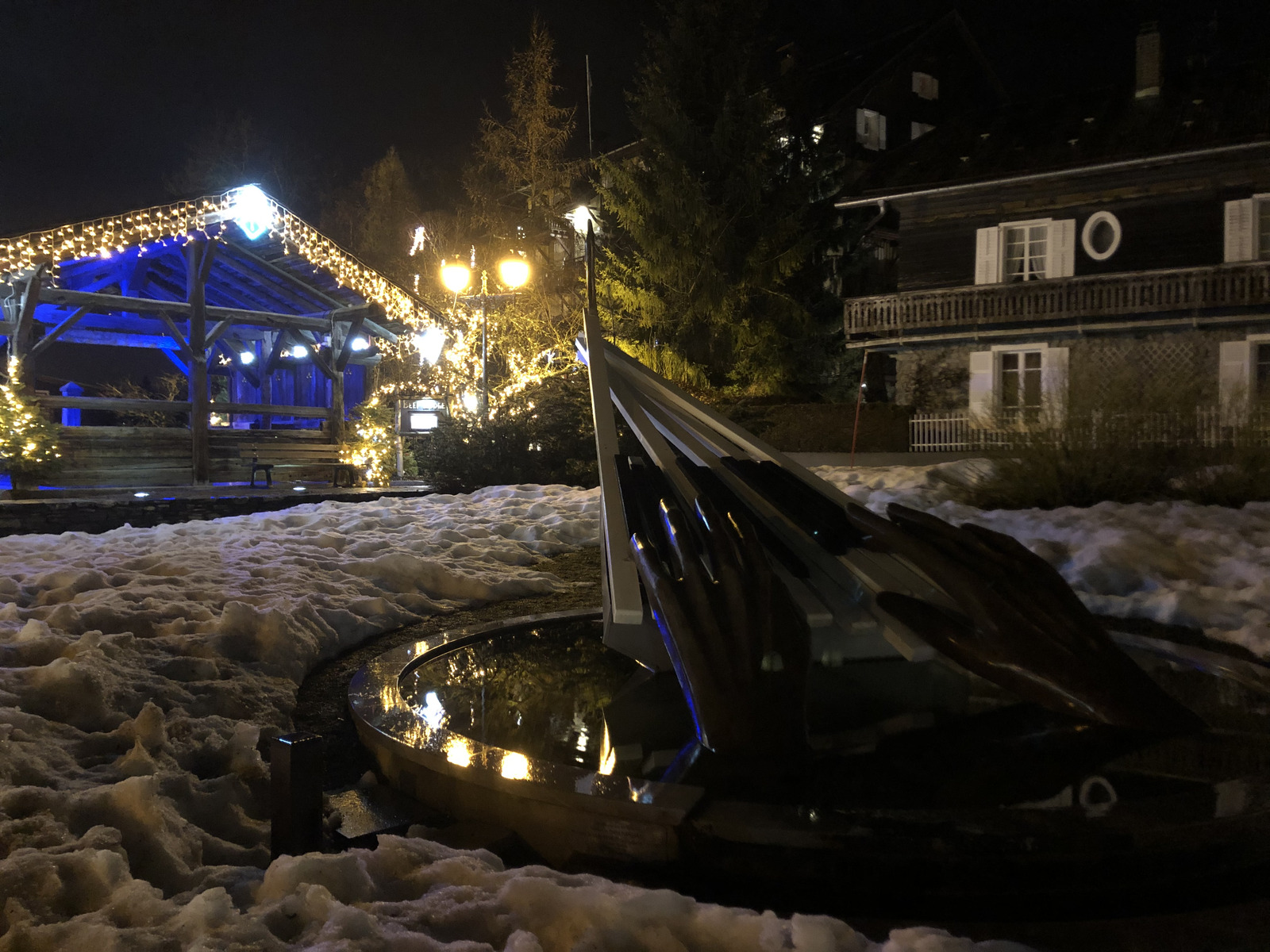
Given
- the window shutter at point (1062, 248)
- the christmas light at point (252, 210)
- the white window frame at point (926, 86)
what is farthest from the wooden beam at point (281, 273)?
the white window frame at point (926, 86)

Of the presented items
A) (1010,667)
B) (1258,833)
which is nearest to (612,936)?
(1258,833)

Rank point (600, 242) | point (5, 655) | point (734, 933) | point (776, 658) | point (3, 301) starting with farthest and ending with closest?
point (600, 242)
point (3, 301)
point (5, 655)
point (776, 658)
point (734, 933)

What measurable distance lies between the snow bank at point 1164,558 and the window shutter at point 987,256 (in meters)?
15.2

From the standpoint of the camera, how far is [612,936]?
1842mm

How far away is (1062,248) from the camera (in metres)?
20.1

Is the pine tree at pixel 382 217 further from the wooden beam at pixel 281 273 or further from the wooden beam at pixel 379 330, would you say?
the wooden beam at pixel 281 273

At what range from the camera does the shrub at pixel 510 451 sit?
13977 mm

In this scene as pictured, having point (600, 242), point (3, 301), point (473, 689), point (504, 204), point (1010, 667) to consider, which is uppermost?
point (504, 204)

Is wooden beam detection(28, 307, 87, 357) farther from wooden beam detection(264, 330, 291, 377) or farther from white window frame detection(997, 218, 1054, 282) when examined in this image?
white window frame detection(997, 218, 1054, 282)

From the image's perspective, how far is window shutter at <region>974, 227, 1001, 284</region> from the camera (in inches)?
819

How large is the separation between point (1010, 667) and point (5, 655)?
3960mm

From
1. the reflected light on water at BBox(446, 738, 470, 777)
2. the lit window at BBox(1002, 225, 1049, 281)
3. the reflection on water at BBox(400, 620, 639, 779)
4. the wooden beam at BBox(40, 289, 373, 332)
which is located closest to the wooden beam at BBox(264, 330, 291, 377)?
the wooden beam at BBox(40, 289, 373, 332)

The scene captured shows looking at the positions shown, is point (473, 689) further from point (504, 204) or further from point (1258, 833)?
point (504, 204)

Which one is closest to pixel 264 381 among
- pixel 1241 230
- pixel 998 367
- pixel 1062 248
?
pixel 998 367
